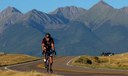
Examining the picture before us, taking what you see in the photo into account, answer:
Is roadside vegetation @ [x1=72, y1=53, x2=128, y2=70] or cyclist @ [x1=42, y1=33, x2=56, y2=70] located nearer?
cyclist @ [x1=42, y1=33, x2=56, y2=70]

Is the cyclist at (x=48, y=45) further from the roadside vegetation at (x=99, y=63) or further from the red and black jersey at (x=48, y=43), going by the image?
the roadside vegetation at (x=99, y=63)

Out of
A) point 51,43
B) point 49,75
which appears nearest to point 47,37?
point 51,43

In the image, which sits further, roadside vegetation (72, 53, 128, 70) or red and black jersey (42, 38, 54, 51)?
roadside vegetation (72, 53, 128, 70)

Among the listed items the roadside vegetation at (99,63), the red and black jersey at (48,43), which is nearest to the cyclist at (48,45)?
the red and black jersey at (48,43)

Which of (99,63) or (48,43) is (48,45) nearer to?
(48,43)

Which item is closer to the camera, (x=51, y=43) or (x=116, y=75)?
(x=51, y=43)

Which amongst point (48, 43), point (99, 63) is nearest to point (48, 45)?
point (48, 43)

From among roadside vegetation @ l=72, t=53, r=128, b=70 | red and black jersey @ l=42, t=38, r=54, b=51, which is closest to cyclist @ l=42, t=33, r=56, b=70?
red and black jersey @ l=42, t=38, r=54, b=51

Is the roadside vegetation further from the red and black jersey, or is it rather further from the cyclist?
the red and black jersey

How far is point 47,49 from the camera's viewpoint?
26.0 m

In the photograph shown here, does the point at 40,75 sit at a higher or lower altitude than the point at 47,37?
lower

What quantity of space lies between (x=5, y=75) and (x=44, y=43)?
331 cm

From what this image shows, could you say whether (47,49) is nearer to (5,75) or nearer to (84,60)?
(5,75)

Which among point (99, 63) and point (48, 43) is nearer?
point (48, 43)
